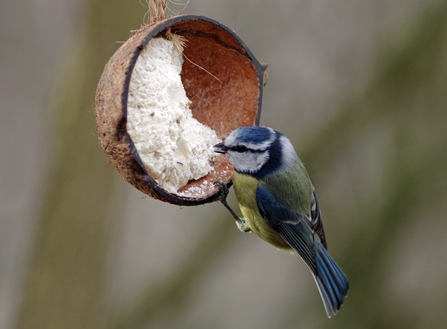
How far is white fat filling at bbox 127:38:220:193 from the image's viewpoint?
40.8 inches

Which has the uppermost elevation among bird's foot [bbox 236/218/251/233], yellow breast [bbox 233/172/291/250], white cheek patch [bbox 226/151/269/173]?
white cheek patch [bbox 226/151/269/173]

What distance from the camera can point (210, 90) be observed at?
1320 mm

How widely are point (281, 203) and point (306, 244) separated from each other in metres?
0.18

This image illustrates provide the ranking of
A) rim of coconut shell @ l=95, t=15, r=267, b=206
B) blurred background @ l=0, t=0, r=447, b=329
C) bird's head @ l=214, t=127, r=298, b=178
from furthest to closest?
1. blurred background @ l=0, t=0, r=447, b=329
2. bird's head @ l=214, t=127, r=298, b=178
3. rim of coconut shell @ l=95, t=15, r=267, b=206

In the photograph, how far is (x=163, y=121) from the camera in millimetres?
1085

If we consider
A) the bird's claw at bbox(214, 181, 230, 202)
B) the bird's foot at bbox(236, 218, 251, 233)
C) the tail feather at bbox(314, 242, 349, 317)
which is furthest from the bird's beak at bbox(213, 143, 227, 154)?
the tail feather at bbox(314, 242, 349, 317)

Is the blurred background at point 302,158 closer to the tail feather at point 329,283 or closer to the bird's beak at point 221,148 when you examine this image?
the tail feather at point 329,283

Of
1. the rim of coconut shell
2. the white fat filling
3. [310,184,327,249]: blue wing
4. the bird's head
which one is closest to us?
the rim of coconut shell

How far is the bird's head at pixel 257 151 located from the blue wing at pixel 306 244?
7 centimetres

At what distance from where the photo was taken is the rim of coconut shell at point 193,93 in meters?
0.88

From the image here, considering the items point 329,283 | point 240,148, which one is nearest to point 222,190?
point 240,148

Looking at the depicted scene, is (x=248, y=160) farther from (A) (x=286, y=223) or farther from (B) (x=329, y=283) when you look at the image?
(B) (x=329, y=283)

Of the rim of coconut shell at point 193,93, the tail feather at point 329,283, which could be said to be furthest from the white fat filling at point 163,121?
the tail feather at point 329,283

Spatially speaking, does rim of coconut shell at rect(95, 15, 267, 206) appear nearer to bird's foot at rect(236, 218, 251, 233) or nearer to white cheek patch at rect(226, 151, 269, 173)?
white cheek patch at rect(226, 151, 269, 173)
